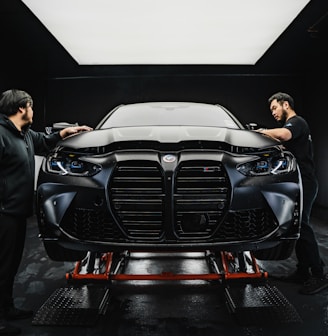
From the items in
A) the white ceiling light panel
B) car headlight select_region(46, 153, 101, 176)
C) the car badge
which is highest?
the white ceiling light panel

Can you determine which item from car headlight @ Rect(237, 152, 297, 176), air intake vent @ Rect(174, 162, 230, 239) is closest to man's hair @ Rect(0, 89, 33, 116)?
air intake vent @ Rect(174, 162, 230, 239)

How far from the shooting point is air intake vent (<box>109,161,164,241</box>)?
195 centimetres

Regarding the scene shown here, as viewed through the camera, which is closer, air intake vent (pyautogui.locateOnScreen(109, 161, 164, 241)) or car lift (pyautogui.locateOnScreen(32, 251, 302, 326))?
air intake vent (pyautogui.locateOnScreen(109, 161, 164, 241))

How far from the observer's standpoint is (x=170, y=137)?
6.99ft

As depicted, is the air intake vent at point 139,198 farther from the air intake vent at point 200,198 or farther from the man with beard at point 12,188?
the man with beard at point 12,188

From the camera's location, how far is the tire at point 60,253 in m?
2.05

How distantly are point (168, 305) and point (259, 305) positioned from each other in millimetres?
683

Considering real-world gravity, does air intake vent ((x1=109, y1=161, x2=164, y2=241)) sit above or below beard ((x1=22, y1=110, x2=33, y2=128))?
below

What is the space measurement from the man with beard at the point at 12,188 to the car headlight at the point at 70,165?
0.44 m

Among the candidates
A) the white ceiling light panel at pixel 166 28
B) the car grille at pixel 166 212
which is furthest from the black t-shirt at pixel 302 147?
the white ceiling light panel at pixel 166 28

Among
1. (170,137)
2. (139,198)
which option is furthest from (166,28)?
(139,198)

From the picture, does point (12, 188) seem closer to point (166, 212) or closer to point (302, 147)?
point (166, 212)

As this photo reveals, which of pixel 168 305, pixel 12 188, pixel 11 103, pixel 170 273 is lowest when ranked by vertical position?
pixel 168 305

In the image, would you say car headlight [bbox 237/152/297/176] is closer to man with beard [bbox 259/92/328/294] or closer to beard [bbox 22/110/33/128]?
man with beard [bbox 259/92/328/294]
